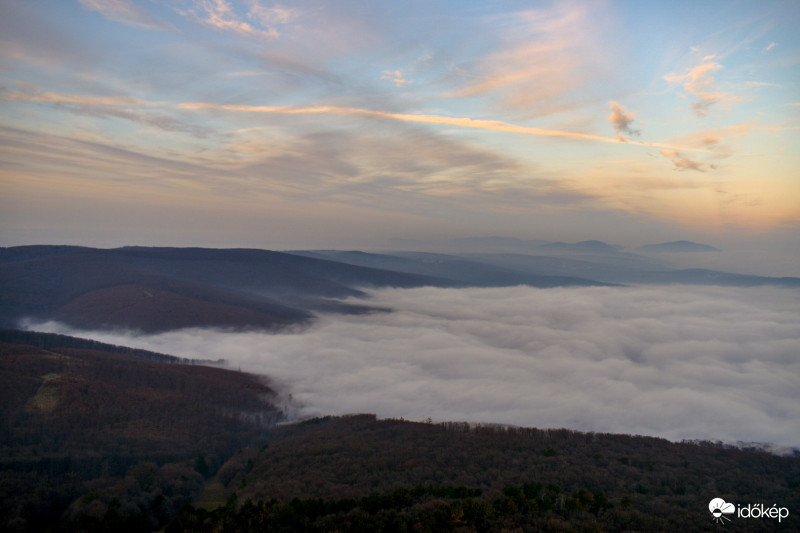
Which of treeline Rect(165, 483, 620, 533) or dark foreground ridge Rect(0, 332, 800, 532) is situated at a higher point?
treeline Rect(165, 483, 620, 533)

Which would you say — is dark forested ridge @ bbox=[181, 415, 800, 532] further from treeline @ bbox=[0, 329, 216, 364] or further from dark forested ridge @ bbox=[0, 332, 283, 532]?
treeline @ bbox=[0, 329, 216, 364]

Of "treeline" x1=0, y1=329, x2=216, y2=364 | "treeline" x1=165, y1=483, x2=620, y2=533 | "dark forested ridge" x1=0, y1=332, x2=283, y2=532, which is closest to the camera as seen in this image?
"treeline" x1=165, y1=483, x2=620, y2=533

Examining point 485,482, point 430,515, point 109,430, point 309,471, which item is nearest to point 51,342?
point 109,430

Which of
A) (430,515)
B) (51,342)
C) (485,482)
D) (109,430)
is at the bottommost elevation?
(109,430)

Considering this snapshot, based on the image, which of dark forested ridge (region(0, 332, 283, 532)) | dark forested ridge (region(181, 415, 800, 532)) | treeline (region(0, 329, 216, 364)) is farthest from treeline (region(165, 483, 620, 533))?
treeline (region(0, 329, 216, 364))

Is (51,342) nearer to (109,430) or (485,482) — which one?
(109,430)

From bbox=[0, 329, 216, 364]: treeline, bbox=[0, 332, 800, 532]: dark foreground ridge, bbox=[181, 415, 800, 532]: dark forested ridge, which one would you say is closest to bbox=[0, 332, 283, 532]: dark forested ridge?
bbox=[0, 332, 800, 532]: dark foreground ridge

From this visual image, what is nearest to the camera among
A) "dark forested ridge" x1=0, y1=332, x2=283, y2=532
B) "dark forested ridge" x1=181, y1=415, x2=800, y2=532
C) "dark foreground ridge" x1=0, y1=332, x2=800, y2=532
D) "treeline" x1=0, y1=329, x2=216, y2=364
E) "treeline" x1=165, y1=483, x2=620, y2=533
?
"treeline" x1=165, y1=483, x2=620, y2=533

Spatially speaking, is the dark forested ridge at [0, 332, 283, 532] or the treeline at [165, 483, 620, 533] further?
the dark forested ridge at [0, 332, 283, 532]

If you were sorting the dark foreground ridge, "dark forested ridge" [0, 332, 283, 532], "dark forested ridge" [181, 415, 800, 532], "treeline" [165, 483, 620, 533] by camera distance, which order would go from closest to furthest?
"treeline" [165, 483, 620, 533]
"dark forested ridge" [181, 415, 800, 532]
the dark foreground ridge
"dark forested ridge" [0, 332, 283, 532]

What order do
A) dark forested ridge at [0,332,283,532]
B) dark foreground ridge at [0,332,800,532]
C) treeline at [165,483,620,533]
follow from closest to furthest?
treeline at [165,483,620,533]
dark foreground ridge at [0,332,800,532]
dark forested ridge at [0,332,283,532]

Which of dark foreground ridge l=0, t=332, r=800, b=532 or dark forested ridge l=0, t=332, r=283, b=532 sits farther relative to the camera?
dark forested ridge l=0, t=332, r=283, b=532

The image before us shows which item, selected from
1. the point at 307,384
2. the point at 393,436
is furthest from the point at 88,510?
the point at 307,384
